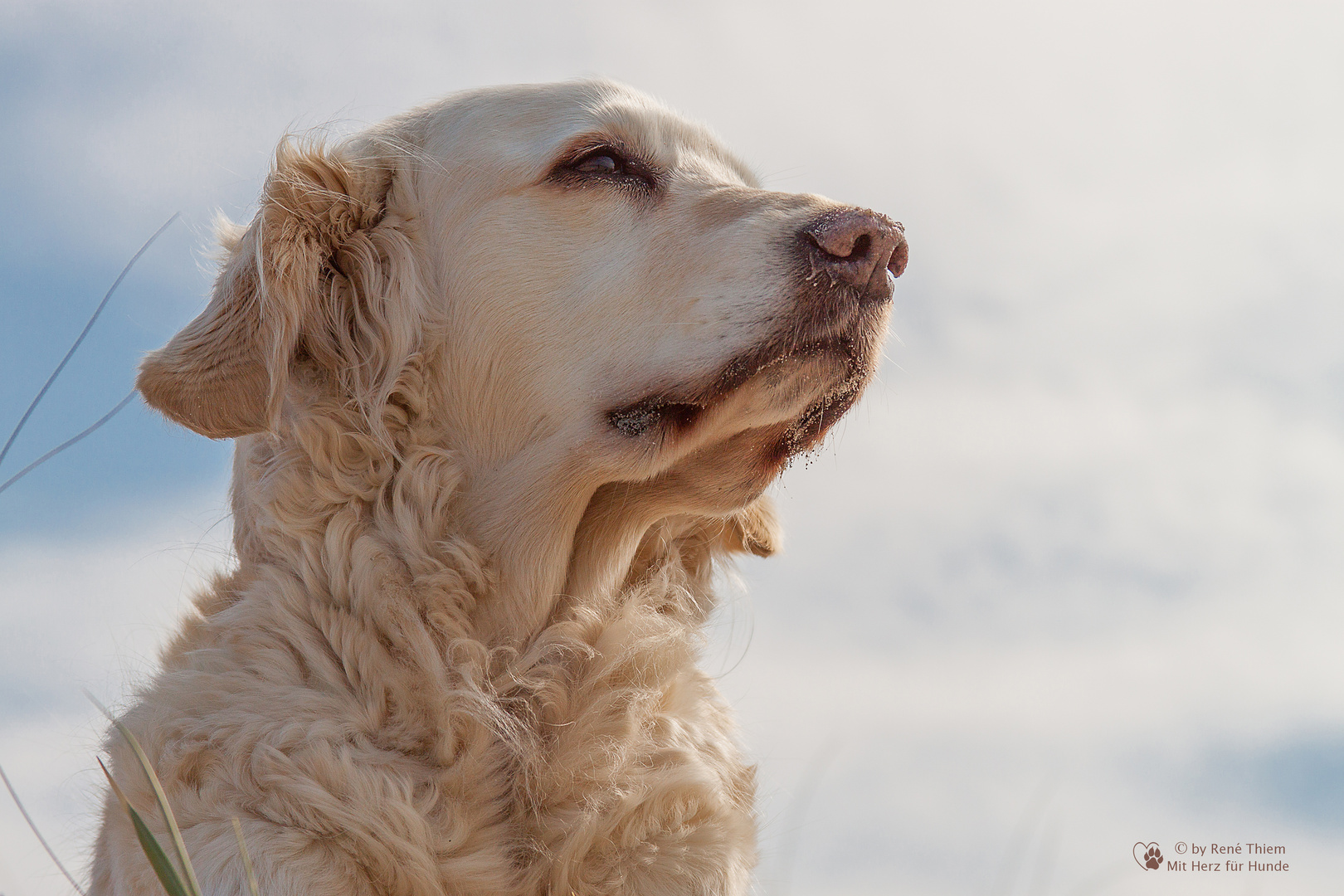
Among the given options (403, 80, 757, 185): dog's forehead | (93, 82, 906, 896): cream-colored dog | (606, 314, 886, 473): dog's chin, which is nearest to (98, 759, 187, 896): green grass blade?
(93, 82, 906, 896): cream-colored dog

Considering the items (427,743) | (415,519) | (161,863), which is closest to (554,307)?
(415,519)

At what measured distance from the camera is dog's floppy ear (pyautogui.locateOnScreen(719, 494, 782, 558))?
3957mm

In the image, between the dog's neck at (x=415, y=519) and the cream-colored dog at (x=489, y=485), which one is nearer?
the cream-colored dog at (x=489, y=485)

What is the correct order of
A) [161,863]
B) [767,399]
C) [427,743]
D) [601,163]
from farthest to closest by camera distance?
1. [601,163]
2. [767,399]
3. [427,743]
4. [161,863]

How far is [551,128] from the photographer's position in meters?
3.56

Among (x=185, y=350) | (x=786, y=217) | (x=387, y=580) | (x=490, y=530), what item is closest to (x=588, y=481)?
(x=490, y=530)

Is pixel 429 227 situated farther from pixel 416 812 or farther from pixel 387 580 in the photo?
pixel 416 812

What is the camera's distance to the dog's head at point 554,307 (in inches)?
122

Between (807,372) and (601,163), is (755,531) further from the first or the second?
(601,163)

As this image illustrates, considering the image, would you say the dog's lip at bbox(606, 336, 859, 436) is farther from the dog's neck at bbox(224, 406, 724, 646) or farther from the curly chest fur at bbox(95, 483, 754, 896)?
the curly chest fur at bbox(95, 483, 754, 896)

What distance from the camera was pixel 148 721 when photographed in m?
2.97

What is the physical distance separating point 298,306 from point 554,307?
2.44ft

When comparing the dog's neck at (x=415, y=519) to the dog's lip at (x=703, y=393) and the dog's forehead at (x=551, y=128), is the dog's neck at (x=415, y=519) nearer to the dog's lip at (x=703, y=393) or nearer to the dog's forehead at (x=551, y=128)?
the dog's lip at (x=703, y=393)

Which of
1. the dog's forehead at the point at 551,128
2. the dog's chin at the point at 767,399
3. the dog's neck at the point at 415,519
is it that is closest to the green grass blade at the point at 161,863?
the dog's neck at the point at 415,519
